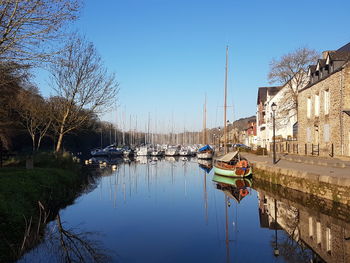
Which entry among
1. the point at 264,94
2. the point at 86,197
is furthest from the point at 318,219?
the point at 264,94

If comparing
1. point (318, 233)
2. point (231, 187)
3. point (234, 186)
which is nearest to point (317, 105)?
point (234, 186)

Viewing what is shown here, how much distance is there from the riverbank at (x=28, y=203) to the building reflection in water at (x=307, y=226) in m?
7.39

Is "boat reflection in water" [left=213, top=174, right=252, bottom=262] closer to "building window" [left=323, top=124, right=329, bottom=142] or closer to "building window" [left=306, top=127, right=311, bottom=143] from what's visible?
"building window" [left=323, top=124, right=329, bottom=142]

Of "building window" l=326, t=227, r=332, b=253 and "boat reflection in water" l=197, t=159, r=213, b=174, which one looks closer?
"building window" l=326, t=227, r=332, b=253

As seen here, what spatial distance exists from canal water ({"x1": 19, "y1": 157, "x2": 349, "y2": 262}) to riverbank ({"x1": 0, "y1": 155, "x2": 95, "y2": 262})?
48 centimetres

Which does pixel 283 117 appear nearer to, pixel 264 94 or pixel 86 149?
pixel 264 94

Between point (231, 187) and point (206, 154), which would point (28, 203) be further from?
point (206, 154)

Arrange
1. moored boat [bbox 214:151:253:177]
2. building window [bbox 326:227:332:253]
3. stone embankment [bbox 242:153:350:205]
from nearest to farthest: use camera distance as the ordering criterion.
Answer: building window [bbox 326:227:332:253] < stone embankment [bbox 242:153:350:205] < moored boat [bbox 214:151:253:177]

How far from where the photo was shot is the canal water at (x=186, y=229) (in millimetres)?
9492

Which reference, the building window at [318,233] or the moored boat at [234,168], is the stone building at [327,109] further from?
the building window at [318,233]

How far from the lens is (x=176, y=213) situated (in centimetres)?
1563

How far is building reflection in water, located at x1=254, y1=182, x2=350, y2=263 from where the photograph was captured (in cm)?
937

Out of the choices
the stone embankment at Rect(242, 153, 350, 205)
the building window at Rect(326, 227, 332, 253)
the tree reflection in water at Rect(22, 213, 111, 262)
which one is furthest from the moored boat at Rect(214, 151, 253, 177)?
the tree reflection in water at Rect(22, 213, 111, 262)

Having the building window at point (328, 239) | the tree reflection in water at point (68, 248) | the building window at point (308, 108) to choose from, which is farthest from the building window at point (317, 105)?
the tree reflection in water at point (68, 248)
